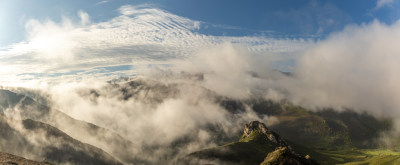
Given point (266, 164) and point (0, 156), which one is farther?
point (266, 164)

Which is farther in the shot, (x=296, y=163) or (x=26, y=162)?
(x=296, y=163)

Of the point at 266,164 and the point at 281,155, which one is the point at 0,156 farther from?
the point at 281,155

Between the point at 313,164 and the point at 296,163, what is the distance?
16687 millimetres

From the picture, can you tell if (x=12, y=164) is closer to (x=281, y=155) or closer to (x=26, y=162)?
(x=26, y=162)

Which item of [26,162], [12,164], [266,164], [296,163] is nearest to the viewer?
[12,164]

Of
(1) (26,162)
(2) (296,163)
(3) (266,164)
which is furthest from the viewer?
(3) (266,164)

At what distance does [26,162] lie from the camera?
148 meters

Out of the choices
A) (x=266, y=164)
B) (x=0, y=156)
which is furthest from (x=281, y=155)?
(x=0, y=156)

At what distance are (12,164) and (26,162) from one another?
14071mm

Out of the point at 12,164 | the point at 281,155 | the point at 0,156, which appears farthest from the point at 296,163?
the point at 0,156

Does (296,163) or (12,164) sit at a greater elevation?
(296,163)

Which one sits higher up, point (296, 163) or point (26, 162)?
point (296, 163)

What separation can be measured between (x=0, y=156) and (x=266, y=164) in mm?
176811

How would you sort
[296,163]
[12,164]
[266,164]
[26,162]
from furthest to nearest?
[266,164] → [296,163] → [26,162] → [12,164]
